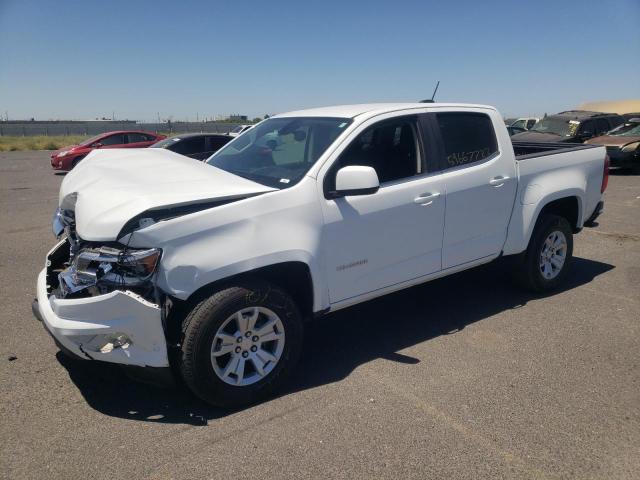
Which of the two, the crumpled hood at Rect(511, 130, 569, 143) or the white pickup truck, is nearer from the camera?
the white pickup truck

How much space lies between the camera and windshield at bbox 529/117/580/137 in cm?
1655

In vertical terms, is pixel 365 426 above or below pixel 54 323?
A: below

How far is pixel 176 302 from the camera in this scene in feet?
10.5

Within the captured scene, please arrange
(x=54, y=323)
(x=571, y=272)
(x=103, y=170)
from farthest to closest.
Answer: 1. (x=571, y=272)
2. (x=103, y=170)
3. (x=54, y=323)

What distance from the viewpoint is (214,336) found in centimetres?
319

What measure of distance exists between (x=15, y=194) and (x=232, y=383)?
1190 centimetres

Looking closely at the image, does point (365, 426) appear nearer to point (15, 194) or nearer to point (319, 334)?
point (319, 334)

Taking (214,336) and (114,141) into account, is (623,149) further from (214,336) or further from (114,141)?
(114,141)

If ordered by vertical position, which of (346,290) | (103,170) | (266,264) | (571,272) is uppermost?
(103,170)

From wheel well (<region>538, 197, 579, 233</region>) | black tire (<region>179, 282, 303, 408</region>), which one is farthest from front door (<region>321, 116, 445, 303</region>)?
wheel well (<region>538, 197, 579, 233</region>)

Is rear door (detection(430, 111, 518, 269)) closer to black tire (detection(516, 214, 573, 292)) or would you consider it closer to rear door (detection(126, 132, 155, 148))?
black tire (detection(516, 214, 573, 292))

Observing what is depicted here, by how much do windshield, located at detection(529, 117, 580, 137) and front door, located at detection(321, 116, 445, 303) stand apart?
1427 cm

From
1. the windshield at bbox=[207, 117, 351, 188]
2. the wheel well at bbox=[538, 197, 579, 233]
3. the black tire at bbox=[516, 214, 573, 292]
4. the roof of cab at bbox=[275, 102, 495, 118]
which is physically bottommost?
the black tire at bbox=[516, 214, 573, 292]

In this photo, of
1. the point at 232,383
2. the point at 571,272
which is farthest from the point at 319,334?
the point at 571,272
